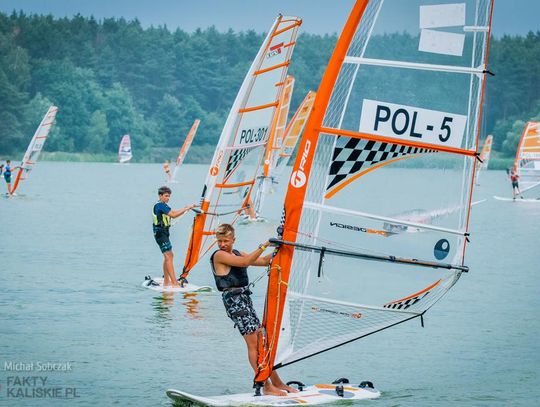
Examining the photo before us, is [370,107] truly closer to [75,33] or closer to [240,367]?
[240,367]

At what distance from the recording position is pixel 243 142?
54.2ft

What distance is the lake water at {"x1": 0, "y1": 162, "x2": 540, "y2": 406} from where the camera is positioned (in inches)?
412

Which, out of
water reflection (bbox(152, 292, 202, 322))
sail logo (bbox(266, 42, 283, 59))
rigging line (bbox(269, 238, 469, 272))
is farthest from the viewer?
sail logo (bbox(266, 42, 283, 59))

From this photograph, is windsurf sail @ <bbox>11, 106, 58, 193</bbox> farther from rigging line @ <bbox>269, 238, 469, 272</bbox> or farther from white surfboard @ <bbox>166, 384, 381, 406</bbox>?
rigging line @ <bbox>269, 238, 469, 272</bbox>

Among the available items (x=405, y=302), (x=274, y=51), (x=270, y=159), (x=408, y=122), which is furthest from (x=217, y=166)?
(x=270, y=159)

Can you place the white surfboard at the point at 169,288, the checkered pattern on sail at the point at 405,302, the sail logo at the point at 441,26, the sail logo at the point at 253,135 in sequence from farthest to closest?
the sail logo at the point at 253,135 < the white surfboard at the point at 169,288 < the checkered pattern on sail at the point at 405,302 < the sail logo at the point at 441,26

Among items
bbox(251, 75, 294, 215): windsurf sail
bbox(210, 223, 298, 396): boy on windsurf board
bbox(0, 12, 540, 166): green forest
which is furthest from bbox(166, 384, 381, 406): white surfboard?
bbox(0, 12, 540, 166): green forest

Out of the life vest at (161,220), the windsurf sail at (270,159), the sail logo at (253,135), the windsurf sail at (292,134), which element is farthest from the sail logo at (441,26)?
the windsurf sail at (292,134)

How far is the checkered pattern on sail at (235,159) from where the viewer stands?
16.2m

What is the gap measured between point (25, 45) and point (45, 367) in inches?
4671

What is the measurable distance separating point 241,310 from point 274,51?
340 inches

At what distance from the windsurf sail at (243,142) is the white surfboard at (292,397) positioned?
20.5 feet

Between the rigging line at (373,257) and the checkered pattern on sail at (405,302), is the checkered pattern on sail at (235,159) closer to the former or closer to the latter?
the checkered pattern on sail at (405,302)

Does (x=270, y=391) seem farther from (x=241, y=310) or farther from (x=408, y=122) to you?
(x=408, y=122)
